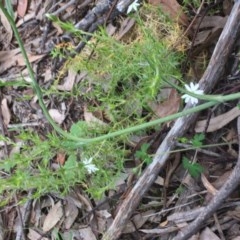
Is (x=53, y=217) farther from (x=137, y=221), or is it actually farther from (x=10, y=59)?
(x=10, y=59)

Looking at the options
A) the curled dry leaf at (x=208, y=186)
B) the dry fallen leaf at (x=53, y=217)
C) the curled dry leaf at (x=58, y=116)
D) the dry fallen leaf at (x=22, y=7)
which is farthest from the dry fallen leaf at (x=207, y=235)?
the dry fallen leaf at (x=22, y=7)

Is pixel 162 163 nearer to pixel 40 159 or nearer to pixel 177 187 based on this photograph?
pixel 177 187

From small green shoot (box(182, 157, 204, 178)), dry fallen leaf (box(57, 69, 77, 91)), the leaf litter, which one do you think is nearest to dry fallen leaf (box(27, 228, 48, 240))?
→ the leaf litter

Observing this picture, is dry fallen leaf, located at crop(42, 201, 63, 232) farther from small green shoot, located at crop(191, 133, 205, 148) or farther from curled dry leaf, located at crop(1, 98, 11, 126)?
small green shoot, located at crop(191, 133, 205, 148)

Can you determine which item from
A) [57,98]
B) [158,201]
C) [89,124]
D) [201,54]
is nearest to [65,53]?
[57,98]

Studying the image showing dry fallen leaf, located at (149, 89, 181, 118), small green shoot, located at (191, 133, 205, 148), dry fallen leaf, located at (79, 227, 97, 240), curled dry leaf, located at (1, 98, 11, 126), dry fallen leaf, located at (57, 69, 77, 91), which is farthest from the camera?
curled dry leaf, located at (1, 98, 11, 126)

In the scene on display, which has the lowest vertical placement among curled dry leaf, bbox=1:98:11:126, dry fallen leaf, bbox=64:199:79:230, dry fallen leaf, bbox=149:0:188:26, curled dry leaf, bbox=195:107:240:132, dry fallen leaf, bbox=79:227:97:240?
dry fallen leaf, bbox=79:227:97:240
